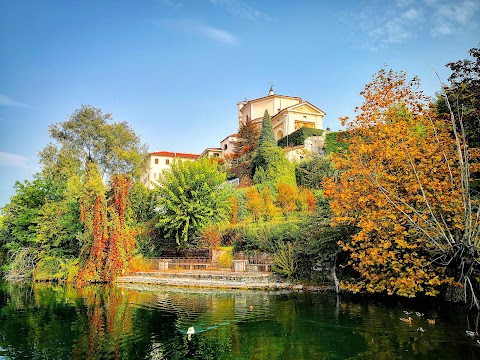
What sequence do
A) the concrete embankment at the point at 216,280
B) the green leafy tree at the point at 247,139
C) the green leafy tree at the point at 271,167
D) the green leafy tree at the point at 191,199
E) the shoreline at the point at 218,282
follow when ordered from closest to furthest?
the shoreline at the point at 218,282 → the concrete embankment at the point at 216,280 → the green leafy tree at the point at 191,199 → the green leafy tree at the point at 271,167 → the green leafy tree at the point at 247,139

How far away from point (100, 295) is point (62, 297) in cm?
187

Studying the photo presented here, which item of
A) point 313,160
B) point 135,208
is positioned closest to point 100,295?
point 135,208

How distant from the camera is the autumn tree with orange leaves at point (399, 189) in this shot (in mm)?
12938

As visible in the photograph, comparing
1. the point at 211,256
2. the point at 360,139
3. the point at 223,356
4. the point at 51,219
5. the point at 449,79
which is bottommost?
the point at 223,356

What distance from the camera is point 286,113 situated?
50750mm

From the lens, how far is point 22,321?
13.5 metres

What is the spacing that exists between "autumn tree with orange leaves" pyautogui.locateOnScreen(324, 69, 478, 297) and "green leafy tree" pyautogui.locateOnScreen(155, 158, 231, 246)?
11.8 meters

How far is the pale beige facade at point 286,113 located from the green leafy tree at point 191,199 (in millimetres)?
25589

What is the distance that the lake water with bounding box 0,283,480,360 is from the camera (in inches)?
378

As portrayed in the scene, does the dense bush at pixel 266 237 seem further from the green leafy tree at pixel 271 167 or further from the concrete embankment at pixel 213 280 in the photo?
the green leafy tree at pixel 271 167

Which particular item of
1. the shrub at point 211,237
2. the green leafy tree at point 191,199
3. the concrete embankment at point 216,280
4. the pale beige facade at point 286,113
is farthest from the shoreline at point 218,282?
the pale beige facade at point 286,113

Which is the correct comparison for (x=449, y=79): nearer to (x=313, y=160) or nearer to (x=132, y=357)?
(x=132, y=357)

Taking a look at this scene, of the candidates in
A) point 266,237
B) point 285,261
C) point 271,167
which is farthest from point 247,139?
point 285,261

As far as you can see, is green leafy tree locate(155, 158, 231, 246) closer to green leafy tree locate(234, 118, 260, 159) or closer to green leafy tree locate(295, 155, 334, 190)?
green leafy tree locate(295, 155, 334, 190)
